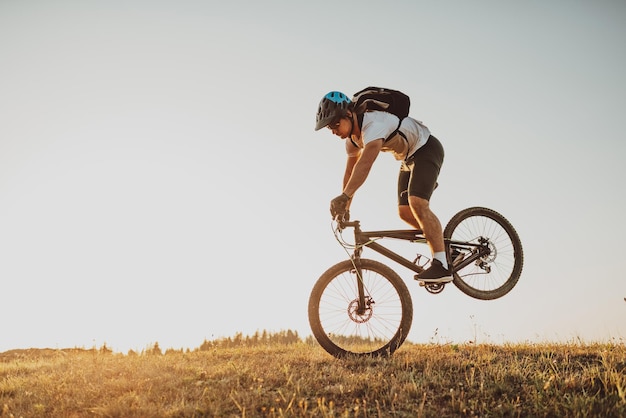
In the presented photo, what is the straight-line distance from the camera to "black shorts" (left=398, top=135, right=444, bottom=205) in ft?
21.0

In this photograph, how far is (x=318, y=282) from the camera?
629 centimetres

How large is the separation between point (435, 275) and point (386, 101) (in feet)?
8.06

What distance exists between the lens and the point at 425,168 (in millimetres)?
6500

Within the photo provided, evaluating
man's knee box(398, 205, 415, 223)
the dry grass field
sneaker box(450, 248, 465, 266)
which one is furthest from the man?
the dry grass field

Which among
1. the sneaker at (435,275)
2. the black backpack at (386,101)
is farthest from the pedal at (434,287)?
the black backpack at (386,101)

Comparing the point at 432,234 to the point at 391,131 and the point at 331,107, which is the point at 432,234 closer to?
the point at 391,131

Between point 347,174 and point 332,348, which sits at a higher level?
point 347,174

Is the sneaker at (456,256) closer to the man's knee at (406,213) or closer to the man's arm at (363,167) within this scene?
the man's knee at (406,213)

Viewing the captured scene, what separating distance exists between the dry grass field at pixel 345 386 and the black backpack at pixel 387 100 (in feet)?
10.7

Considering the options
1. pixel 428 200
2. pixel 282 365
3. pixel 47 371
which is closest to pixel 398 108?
pixel 428 200

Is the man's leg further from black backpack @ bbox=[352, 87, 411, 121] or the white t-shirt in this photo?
black backpack @ bbox=[352, 87, 411, 121]

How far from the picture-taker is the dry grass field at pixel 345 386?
418cm

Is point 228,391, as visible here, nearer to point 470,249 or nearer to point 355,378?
point 355,378

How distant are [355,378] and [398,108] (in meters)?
3.60
